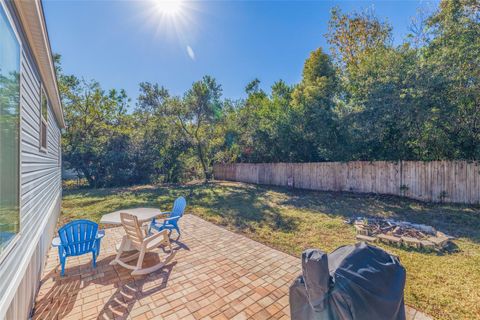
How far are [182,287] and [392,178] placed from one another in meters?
8.86

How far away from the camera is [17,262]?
6.23 feet

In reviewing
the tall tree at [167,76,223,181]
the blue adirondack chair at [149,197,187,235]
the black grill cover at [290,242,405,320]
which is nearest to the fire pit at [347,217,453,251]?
the black grill cover at [290,242,405,320]

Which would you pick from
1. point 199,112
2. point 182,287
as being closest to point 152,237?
point 182,287

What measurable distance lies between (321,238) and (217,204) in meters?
4.36

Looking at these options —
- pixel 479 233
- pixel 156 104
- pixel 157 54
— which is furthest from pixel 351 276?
pixel 156 104

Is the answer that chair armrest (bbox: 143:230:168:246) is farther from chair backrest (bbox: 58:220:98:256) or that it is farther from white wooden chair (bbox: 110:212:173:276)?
chair backrest (bbox: 58:220:98:256)

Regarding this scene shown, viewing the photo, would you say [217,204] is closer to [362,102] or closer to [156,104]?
[362,102]

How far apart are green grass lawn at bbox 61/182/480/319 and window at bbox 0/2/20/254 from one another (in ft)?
12.0

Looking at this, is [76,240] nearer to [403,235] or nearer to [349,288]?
[349,288]

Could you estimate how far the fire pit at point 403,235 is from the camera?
417 centimetres

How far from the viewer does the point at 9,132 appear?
5.75 feet

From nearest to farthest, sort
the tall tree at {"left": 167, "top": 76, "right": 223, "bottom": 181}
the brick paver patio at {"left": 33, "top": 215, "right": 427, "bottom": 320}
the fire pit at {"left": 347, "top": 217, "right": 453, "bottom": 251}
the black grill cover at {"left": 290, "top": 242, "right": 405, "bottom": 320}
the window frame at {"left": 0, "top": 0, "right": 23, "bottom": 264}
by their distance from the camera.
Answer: the black grill cover at {"left": 290, "top": 242, "right": 405, "bottom": 320}, the window frame at {"left": 0, "top": 0, "right": 23, "bottom": 264}, the brick paver patio at {"left": 33, "top": 215, "right": 427, "bottom": 320}, the fire pit at {"left": 347, "top": 217, "right": 453, "bottom": 251}, the tall tree at {"left": 167, "top": 76, "right": 223, "bottom": 181}

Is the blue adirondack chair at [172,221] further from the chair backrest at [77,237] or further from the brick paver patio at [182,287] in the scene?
the chair backrest at [77,237]

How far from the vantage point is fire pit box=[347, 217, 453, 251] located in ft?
13.7
